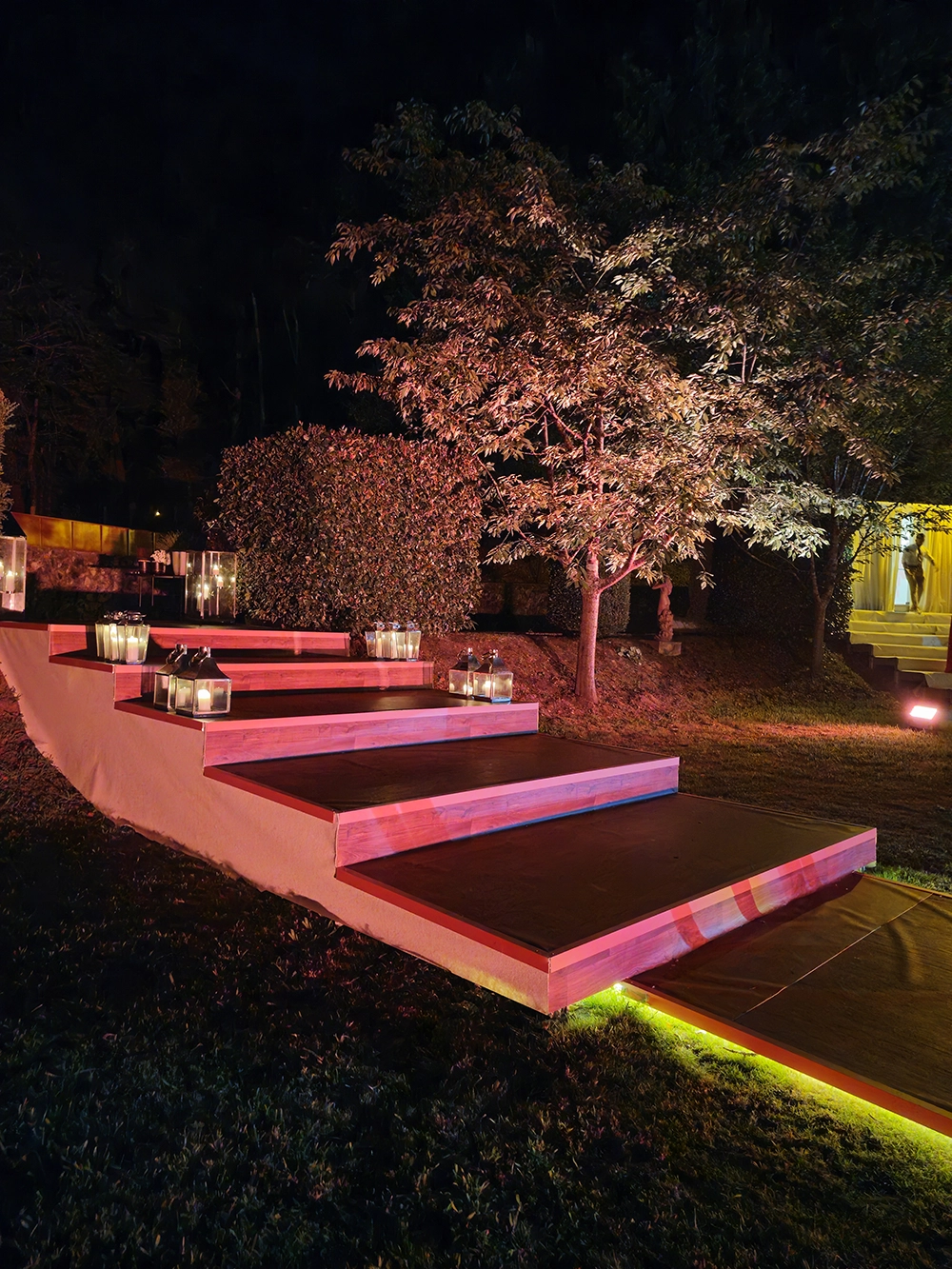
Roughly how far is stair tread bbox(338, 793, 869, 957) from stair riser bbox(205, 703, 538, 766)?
0.93 meters

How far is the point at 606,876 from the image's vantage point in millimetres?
2822

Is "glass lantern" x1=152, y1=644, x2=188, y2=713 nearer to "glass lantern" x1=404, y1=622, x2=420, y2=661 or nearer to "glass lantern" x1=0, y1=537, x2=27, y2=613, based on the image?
"glass lantern" x1=404, y1=622, x2=420, y2=661

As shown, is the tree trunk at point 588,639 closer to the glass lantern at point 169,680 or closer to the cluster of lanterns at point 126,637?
the cluster of lanterns at point 126,637

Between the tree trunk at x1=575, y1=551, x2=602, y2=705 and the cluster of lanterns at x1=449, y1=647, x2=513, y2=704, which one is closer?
the cluster of lanterns at x1=449, y1=647, x2=513, y2=704

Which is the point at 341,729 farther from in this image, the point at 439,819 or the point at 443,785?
the point at 439,819

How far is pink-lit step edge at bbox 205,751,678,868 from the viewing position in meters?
2.79

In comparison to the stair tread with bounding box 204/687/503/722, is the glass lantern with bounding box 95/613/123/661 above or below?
above

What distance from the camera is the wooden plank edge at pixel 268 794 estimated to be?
109 inches

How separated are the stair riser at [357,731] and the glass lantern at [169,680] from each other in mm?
408

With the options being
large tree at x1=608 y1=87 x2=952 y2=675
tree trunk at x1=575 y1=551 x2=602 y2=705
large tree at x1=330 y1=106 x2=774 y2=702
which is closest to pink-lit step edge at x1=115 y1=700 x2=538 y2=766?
large tree at x1=330 y1=106 x2=774 y2=702

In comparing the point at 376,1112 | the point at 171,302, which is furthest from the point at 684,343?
the point at 171,302

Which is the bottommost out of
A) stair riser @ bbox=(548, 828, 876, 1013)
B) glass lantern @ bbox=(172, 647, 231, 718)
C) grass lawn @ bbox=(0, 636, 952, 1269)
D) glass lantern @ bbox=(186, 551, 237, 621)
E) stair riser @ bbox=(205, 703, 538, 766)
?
grass lawn @ bbox=(0, 636, 952, 1269)

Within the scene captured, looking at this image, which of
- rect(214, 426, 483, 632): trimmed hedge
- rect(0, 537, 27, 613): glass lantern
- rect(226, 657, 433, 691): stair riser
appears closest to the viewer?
rect(226, 657, 433, 691): stair riser

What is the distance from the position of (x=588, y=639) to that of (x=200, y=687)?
17.4ft
